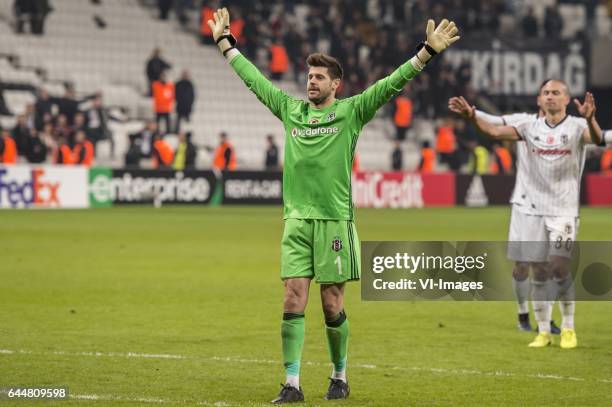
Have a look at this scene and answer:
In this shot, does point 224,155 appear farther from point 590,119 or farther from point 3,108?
point 590,119

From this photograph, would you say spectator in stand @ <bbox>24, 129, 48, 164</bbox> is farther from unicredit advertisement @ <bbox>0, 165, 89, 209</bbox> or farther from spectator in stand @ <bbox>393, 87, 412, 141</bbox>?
spectator in stand @ <bbox>393, 87, 412, 141</bbox>

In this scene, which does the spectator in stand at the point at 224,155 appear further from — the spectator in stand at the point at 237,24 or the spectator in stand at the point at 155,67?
the spectator in stand at the point at 237,24

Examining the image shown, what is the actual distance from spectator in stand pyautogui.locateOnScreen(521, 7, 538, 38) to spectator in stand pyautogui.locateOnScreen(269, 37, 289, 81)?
10.9 meters

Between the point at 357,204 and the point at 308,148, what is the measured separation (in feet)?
85.4

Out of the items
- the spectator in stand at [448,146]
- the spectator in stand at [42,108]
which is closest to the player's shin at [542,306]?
the spectator in stand at [42,108]

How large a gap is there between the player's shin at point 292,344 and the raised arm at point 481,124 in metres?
2.49

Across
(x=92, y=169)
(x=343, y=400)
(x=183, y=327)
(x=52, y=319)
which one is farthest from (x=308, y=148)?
(x=92, y=169)

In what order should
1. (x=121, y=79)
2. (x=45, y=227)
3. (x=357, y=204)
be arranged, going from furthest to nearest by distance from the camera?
(x=121, y=79)
(x=357, y=204)
(x=45, y=227)

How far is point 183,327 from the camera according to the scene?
11.5 metres

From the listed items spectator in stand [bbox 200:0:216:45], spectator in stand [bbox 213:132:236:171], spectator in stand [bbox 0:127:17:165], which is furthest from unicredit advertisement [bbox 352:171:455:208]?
spectator in stand [bbox 0:127:17:165]

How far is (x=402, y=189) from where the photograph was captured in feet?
114

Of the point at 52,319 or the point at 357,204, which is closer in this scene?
the point at 52,319

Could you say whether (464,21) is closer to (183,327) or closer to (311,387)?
(183,327)

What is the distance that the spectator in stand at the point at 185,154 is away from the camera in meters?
33.2
